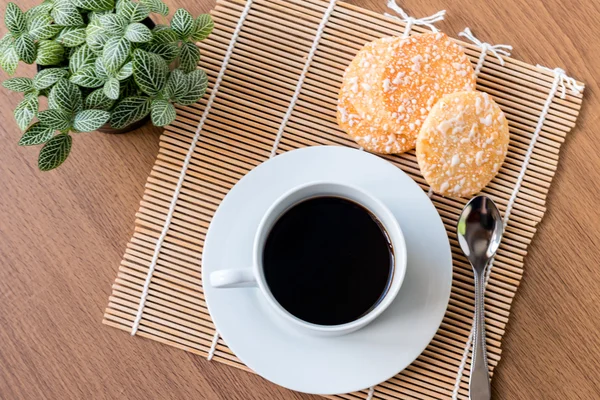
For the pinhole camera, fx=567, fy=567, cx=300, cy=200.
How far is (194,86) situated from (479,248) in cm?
51

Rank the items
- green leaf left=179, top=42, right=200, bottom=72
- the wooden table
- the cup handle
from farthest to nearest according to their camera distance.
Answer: the wooden table, green leaf left=179, top=42, right=200, bottom=72, the cup handle

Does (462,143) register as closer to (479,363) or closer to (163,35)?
(479,363)

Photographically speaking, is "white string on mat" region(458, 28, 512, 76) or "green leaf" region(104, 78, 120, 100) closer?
"green leaf" region(104, 78, 120, 100)

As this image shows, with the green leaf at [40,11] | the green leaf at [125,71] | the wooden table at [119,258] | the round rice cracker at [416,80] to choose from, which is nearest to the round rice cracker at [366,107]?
the round rice cracker at [416,80]

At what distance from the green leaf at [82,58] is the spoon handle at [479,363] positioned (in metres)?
0.67

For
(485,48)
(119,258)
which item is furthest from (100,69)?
(485,48)

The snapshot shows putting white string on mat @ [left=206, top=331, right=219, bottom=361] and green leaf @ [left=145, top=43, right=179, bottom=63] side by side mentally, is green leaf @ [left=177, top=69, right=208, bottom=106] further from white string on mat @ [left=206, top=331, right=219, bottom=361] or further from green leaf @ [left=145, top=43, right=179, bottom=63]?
white string on mat @ [left=206, top=331, right=219, bottom=361]

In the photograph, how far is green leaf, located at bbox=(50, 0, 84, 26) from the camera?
2.49 ft

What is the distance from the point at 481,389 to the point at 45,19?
2.78 ft

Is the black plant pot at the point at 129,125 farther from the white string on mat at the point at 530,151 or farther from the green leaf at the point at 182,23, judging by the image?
the white string on mat at the point at 530,151

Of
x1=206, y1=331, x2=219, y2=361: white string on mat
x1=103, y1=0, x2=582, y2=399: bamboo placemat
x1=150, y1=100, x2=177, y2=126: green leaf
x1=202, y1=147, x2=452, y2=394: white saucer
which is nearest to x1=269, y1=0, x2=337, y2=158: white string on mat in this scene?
x1=103, y1=0, x2=582, y2=399: bamboo placemat

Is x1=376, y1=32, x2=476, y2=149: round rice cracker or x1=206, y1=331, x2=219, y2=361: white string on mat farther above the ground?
x1=376, y1=32, x2=476, y2=149: round rice cracker

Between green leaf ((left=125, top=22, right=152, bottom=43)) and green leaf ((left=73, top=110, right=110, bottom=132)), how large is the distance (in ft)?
0.34

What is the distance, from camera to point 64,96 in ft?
2.45
